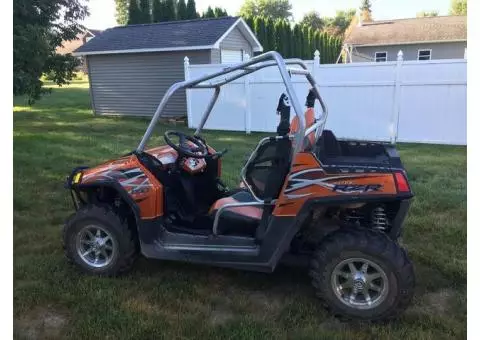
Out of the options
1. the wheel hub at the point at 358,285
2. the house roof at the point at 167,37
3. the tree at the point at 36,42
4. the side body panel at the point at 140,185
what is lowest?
the wheel hub at the point at 358,285

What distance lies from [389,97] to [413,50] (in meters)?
23.5

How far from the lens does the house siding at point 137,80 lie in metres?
15.7

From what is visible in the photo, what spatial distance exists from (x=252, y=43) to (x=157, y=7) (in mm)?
7154

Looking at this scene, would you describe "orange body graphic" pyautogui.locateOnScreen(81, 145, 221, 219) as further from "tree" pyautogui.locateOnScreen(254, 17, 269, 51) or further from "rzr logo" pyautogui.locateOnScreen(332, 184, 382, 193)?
"tree" pyautogui.locateOnScreen(254, 17, 269, 51)

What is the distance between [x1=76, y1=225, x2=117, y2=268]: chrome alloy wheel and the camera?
12.6ft

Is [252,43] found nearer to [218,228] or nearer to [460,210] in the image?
[460,210]

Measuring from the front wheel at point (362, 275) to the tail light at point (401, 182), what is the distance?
362 mm

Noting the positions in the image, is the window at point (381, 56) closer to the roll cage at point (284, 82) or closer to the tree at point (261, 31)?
the tree at point (261, 31)

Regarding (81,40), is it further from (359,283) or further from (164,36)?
(359,283)

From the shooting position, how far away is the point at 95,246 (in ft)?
12.7

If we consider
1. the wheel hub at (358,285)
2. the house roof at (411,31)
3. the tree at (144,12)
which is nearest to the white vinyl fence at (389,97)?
the wheel hub at (358,285)

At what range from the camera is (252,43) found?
18.6 m

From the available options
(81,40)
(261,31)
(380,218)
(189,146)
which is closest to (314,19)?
(81,40)

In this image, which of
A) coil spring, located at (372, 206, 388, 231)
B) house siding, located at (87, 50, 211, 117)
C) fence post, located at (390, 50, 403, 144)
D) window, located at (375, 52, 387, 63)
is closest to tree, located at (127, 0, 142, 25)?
house siding, located at (87, 50, 211, 117)
